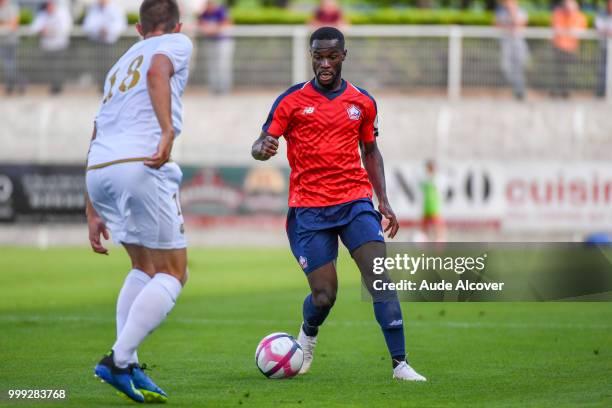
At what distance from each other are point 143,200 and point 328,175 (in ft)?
6.28

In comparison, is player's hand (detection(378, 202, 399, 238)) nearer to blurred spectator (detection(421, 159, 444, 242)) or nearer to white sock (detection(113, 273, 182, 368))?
white sock (detection(113, 273, 182, 368))

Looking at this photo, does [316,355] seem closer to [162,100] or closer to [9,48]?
[162,100]

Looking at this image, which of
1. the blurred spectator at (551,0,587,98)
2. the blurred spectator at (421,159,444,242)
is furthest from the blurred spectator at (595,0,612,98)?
the blurred spectator at (421,159,444,242)

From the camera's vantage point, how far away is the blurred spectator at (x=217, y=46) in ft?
87.2

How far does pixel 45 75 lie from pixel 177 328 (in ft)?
51.6

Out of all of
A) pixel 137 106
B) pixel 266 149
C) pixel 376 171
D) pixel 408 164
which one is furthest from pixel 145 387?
pixel 408 164

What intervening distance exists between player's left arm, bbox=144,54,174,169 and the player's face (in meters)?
1.65

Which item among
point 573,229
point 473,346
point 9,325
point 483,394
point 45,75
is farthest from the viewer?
point 45,75

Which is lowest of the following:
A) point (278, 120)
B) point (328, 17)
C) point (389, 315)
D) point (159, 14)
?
point (328, 17)

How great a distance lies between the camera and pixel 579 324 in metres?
12.9

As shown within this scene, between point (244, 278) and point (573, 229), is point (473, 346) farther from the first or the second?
point (573, 229)

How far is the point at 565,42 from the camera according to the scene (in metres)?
26.5

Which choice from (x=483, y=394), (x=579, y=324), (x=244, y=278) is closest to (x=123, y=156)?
(x=483, y=394)

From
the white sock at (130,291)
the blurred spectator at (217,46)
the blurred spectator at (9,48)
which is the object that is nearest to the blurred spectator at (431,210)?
the blurred spectator at (217,46)
